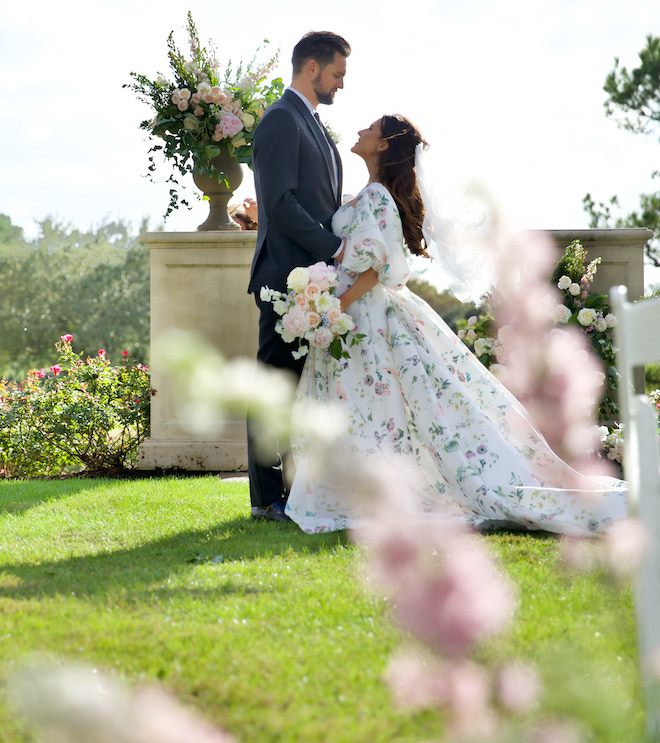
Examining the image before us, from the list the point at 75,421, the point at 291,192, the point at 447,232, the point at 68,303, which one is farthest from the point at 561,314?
the point at 68,303

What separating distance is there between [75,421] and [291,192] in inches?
131

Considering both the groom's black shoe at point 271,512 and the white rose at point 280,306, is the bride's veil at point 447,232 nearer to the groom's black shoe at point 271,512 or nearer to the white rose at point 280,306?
the white rose at point 280,306

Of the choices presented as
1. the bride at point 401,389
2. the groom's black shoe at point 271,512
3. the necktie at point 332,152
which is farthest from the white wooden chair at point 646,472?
the necktie at point 332,152

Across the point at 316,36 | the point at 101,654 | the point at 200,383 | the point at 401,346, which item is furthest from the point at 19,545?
the point at 200,383

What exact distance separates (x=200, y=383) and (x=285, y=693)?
126 centimetres

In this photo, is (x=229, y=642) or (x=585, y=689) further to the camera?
(x=229, y=642)

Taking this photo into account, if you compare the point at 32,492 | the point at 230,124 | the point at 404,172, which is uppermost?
the point at 230,124

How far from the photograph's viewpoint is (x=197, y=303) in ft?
19.3

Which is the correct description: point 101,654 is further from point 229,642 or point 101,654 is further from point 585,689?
point 585,689

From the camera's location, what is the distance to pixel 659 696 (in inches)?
53.7

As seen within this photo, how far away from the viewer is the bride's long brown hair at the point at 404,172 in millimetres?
3807

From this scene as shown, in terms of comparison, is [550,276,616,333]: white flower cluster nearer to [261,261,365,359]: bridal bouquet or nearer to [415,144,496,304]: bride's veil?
[415,144,496,304]: bride's veil

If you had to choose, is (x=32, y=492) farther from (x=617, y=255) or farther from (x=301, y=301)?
(x=617, y=255)

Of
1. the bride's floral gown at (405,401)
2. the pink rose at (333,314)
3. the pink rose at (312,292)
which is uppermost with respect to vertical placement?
the pink rose at (312,292)
